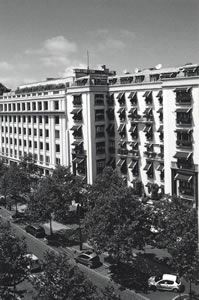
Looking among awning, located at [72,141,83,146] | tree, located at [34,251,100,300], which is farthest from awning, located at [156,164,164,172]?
tree, located at [34,251,100,300]

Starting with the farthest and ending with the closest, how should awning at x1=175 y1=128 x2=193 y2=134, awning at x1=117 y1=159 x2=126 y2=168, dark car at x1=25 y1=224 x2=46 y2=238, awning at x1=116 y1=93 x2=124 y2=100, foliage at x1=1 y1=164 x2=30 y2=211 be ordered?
awning at x1=117 y1=159 x2=126 y2=168 → awning at x1=116 y1=93 x2=124 y2=100 → foliage at x1=1 y1=164 x2=30 y2=211 → awning at x1=175 y1=128 x2=193 y2=134 → dark car at x1=25 y1=224 x2=46 y2=238

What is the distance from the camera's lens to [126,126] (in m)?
74.4

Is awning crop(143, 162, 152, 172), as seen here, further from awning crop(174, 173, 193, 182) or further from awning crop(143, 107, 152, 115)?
awning crop(143, 107, 152, 115)

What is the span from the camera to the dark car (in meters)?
57.7

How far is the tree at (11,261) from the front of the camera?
3338cm

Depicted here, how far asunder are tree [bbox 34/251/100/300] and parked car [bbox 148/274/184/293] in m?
12.6

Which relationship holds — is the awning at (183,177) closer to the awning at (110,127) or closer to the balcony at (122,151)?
the balcony at (122,151)

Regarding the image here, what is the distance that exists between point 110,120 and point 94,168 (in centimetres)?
1100

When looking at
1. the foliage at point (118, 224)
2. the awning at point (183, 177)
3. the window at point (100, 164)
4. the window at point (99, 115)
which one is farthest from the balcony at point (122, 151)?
the foliage at point (118, 224)

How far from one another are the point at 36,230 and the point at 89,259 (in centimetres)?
1538

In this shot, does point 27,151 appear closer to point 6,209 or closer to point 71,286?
point 6,209

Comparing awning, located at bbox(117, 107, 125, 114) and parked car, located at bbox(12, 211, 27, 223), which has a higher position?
awning, located at bbox(117, 107, 125, 114)

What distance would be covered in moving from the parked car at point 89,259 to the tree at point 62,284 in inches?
A: 628

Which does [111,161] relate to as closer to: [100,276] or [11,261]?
[100,276]
